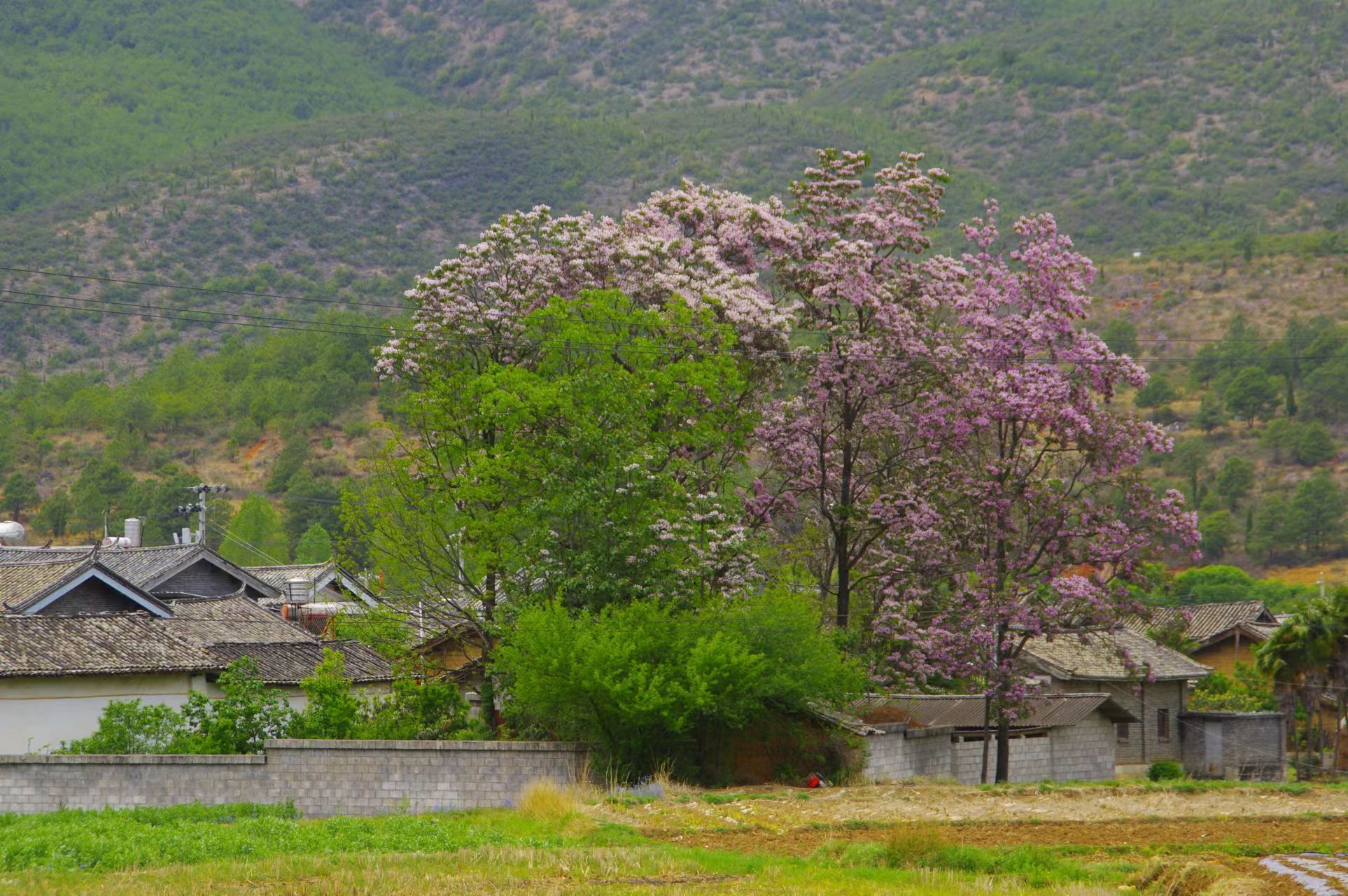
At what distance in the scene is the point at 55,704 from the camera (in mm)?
37188

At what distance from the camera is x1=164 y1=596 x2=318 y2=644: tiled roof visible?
45.3 metres

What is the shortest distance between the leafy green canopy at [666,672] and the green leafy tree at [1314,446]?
8969 centimetres

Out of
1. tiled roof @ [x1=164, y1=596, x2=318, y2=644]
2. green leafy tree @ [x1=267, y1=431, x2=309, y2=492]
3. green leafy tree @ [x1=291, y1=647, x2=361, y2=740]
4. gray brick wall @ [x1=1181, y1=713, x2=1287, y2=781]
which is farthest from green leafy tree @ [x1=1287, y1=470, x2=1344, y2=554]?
green leafy tree @ [x1=291, y1=647, x2=361, y2=740]

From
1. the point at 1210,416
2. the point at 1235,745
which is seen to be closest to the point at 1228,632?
the point at 1235,745

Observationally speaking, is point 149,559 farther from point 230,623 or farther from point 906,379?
point 906,379

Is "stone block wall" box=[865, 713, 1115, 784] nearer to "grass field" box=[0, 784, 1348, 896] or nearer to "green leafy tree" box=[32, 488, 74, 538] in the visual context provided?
"grass field" box=[0, 784, 1348, 896]

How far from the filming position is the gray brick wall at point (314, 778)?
30.7 metres

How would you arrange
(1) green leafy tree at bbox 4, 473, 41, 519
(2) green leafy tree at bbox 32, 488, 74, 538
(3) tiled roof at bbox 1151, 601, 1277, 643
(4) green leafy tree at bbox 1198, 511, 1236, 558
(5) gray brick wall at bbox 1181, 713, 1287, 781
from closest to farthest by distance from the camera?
(5) gray brick wall at bbox 1181, 713, 1287, 781 < (3) tiled roof at bbox 1151, 601, 1277, 643 < (2) green leafy tree at bbox 32, 488, 74, 538 < (1) green leafy tree at bbox 4, 473, 41, 519 < (4) green leafy tree at bbox 1198, 511, 1236, 558

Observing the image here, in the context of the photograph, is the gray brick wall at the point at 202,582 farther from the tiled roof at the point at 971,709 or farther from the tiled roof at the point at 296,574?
the tiled roof at the point at 971,709

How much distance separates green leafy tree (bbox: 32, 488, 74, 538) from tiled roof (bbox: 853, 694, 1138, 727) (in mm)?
68907

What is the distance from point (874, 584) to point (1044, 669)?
1667cm

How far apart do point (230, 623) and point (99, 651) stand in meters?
9.49

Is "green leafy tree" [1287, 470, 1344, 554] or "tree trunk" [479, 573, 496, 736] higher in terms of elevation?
"green leafy tree" [1287, 470, 1344, 554]

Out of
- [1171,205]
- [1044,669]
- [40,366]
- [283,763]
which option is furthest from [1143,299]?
[283,763]
